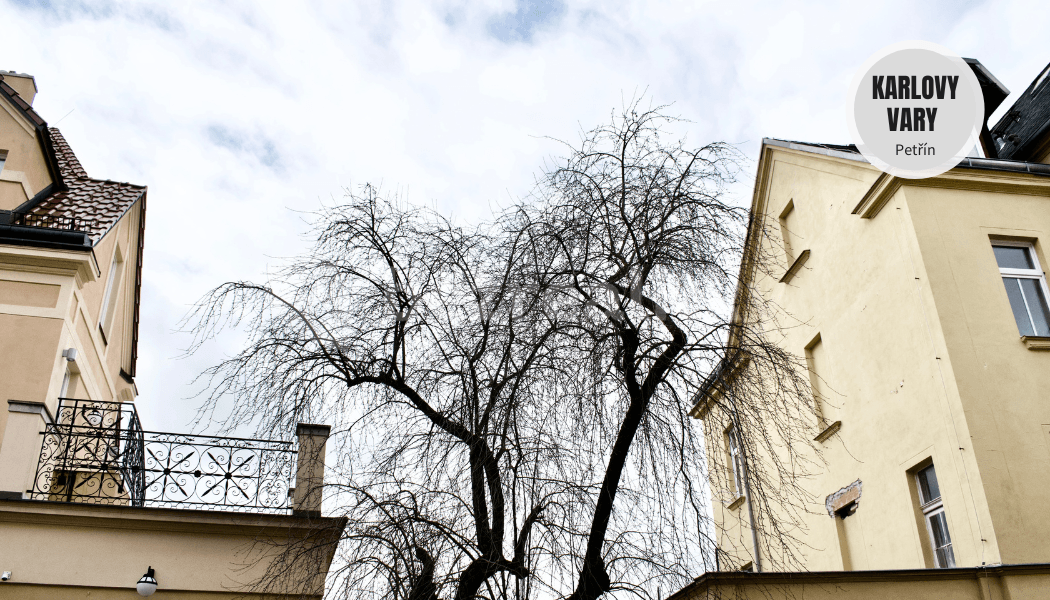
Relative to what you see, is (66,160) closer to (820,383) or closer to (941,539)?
(820,383)

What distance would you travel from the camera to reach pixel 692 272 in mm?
8055

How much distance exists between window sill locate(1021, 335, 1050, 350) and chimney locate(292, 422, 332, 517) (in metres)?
8.70

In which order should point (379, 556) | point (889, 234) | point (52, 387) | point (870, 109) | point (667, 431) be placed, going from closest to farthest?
1. point (379, 556)
2. point (667, 431)
3. point (52, 387)
4. point (889, 234)
5. point (870, 109)

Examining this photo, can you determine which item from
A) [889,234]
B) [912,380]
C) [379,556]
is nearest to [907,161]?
[889,234]

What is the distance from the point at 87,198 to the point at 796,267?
40.5ft

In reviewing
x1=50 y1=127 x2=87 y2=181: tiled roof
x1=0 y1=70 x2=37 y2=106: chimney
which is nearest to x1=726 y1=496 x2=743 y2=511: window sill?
x1=50 y1=127 x2=87 y2=181: tiled roof

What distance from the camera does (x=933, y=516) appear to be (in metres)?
10.2

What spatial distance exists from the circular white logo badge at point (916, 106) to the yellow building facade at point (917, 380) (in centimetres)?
52

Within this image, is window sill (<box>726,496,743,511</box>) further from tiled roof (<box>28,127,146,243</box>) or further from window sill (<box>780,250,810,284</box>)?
tiled roof (<box>28,127,146,243</box>)

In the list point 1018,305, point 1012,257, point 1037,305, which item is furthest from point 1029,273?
point 1018,305

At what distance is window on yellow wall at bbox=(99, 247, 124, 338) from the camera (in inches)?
567

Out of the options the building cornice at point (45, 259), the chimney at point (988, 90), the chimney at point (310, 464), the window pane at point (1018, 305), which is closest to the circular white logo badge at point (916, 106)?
the chimney at point (988, 90)

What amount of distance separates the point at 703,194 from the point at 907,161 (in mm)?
5179

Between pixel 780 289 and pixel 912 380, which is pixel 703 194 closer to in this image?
pixel 912 380
